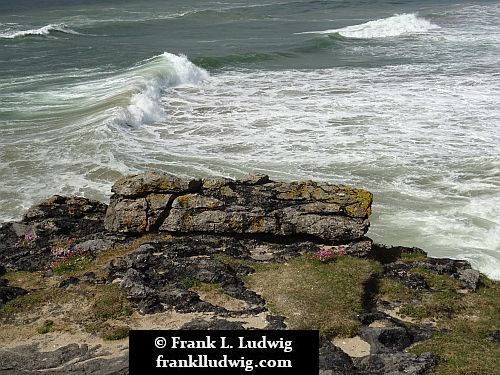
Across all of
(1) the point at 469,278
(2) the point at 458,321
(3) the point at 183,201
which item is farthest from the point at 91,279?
(1) the point at 469,278

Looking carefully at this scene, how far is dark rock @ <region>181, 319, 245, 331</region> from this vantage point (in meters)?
11.0

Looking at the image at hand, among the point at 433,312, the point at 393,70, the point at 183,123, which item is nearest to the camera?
the point at 433,312

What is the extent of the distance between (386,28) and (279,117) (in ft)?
141

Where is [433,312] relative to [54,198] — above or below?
below

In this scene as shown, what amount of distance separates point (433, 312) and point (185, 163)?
13990 millimetres

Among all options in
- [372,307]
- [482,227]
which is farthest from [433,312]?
[482,227]

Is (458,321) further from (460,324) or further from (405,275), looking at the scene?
(405,275)

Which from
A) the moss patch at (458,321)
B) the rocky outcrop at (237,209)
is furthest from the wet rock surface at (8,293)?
the moss patch at (458,321)

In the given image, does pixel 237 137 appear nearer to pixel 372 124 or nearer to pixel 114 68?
pixel 372 124

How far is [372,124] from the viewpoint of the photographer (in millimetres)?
29391

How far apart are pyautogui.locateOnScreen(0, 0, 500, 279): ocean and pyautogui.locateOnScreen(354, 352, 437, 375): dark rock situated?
6674mm

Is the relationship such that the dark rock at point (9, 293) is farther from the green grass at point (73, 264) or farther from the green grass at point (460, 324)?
the green grass at point (460, 324)

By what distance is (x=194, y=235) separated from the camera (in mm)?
15039

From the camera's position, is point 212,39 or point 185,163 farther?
point 212,39
